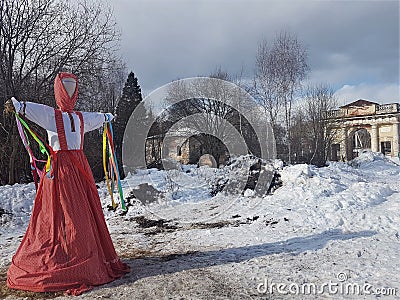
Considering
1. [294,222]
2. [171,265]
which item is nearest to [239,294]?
[171,265]

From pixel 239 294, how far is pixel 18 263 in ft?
7.25

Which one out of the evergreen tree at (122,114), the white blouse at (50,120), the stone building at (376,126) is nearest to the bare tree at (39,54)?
the evergreen tree at (122,114)

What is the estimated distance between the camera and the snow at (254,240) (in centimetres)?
362

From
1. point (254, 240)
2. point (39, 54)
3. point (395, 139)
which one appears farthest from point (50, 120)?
point (395, 139)

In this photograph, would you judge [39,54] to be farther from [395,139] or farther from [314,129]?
[395,139]

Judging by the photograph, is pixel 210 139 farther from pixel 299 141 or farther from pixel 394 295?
pixel 394 295

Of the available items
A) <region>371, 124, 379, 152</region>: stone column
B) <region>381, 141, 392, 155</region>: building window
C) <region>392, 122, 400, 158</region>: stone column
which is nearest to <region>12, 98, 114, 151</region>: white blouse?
<region>392, 122, 400, 158</region>: stone column

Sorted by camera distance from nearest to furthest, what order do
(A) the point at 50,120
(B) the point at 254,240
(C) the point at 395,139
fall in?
(A) the point at 50,120, (B) the point at 254,240, (C) the point at 395,139

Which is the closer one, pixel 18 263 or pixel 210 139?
pixel 18 263

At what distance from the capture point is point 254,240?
5488mm

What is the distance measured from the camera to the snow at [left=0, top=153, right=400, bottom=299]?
362 cm

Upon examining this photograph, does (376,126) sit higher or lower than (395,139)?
higher

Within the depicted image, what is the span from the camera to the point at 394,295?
3.26 metres

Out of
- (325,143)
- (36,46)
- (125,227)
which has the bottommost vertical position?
(125,227)
